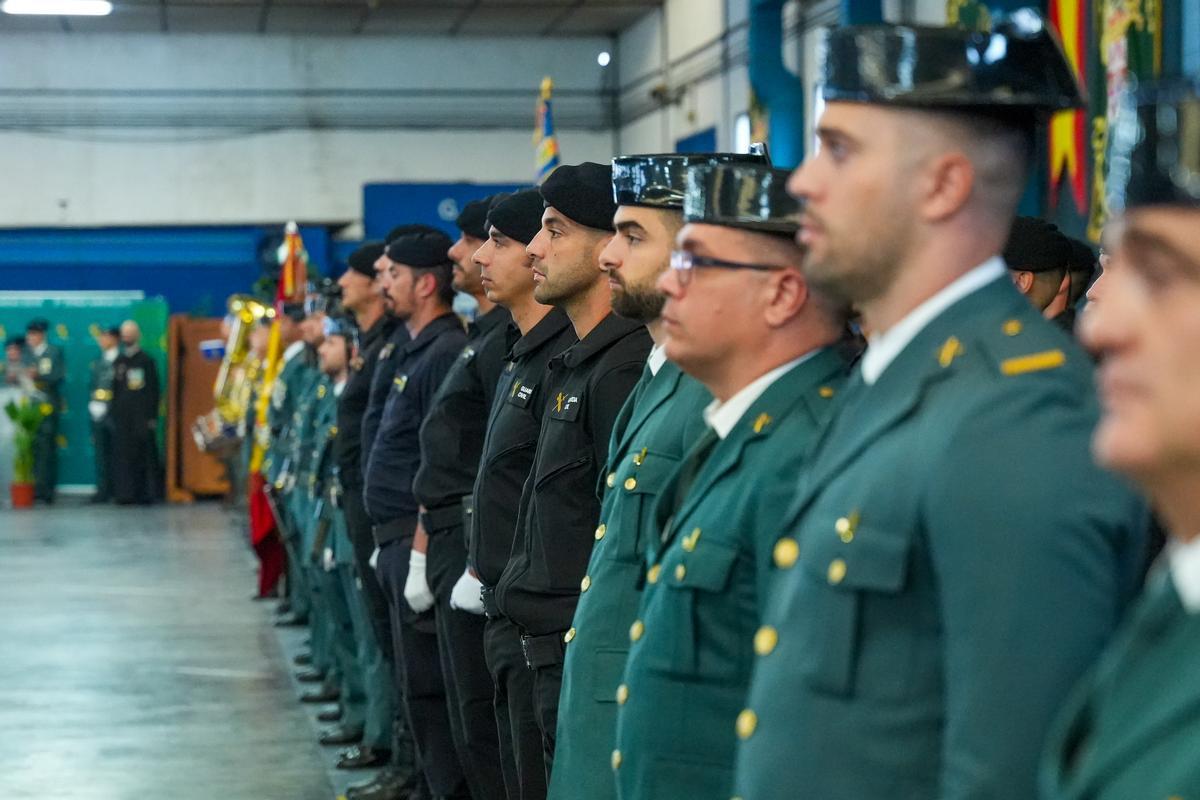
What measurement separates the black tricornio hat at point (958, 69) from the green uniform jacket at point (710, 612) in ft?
1.73

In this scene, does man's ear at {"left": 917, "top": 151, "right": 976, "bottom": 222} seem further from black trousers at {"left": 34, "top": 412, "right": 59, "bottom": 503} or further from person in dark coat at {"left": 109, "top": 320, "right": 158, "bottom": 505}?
black trousers at {"left": 34, "top": 412, "right": 59, "bottom": 503}

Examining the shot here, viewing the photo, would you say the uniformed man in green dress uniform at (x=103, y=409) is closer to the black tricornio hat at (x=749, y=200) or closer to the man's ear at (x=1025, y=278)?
the man's ear at (x=1025, y=278)

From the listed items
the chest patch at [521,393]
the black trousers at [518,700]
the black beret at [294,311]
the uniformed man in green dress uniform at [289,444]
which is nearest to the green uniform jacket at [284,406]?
the uniformed man in green dress uniform at [289,444]

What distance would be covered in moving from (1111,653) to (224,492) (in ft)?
55.9

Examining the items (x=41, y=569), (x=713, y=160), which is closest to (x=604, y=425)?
(x=713, y=160)

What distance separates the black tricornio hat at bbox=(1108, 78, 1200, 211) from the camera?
54.0 inches

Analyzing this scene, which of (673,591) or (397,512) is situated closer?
(673,591)

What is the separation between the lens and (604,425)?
11.4ft

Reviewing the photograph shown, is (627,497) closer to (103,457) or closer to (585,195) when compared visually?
(585,195)

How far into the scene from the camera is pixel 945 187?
1843 mm

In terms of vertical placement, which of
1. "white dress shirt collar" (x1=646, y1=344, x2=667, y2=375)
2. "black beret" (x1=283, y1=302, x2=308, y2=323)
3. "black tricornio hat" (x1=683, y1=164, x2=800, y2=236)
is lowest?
"white dress shirt collar" (x1=646, y1=344, x2=667, y2=375)

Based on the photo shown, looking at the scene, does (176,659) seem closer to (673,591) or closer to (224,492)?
(673,591)

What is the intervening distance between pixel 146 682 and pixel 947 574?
6767mm

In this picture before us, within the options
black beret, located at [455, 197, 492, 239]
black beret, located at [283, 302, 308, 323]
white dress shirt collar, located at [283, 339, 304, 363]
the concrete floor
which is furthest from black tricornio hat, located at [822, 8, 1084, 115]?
black beret, located at [283, 302, 308, 323]
